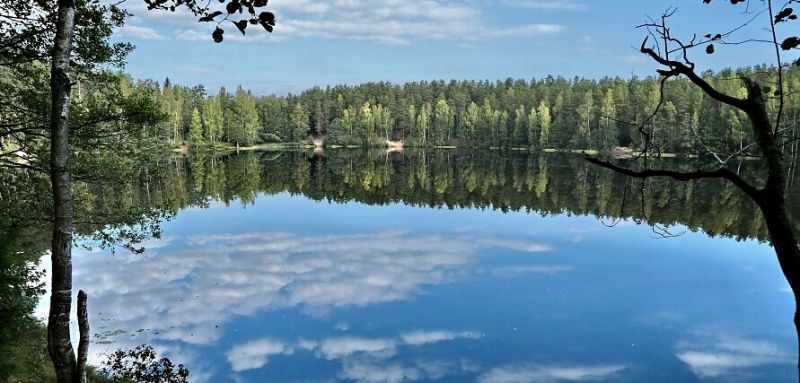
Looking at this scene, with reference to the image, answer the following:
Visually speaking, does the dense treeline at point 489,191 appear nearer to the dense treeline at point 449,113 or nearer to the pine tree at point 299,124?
the dense treeline at point 449,113

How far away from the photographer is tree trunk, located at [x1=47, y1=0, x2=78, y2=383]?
5.36m

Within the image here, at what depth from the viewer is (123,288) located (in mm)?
17109

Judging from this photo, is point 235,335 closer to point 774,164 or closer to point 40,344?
point 40,344

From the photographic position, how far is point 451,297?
54.9 feet

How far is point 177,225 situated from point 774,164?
94.9 ft

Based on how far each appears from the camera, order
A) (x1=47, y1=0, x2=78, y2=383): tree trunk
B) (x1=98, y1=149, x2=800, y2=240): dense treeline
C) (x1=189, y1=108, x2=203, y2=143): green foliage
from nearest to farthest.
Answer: (x1=47, y1=0, x2=78, y2=383): tree trunk < (x1=98, y1=149, x2=800, y2=240): dense treeline < (x1=189, y1=108, x2=203, y2=143): green foliage

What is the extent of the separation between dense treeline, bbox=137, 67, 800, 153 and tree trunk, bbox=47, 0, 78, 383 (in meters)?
85.3

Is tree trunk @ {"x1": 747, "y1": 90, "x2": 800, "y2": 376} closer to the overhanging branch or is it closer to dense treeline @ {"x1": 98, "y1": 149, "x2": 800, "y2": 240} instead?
the overhanging branch

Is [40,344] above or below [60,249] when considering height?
below

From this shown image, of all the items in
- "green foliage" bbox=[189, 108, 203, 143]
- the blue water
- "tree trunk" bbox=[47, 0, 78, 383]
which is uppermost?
"green foliage" bbox=[189, 108, 203, 143]

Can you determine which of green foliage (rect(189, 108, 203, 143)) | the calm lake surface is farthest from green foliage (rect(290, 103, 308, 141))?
the calm lake surface

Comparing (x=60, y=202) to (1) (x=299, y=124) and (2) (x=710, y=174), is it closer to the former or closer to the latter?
(2) (x=710, y=174)

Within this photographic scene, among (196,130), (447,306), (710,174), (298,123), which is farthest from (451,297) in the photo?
(298,123)

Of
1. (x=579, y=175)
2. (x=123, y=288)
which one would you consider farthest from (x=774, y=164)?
(x=579, y=175)
